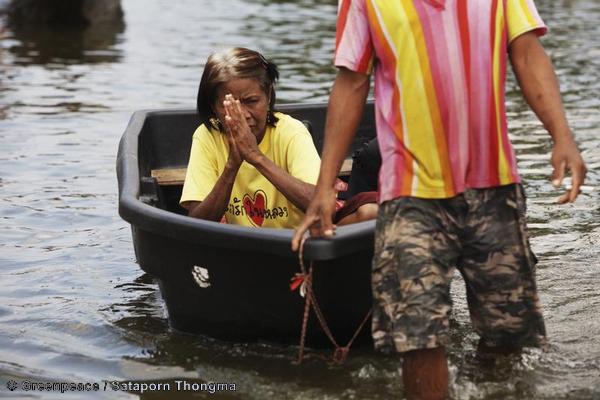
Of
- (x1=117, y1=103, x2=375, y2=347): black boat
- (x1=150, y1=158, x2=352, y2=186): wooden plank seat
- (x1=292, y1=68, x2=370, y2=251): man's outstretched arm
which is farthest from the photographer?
(x1=150, y1=158, x2=352, y2=186): wooden plank seat

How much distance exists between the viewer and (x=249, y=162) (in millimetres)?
5090

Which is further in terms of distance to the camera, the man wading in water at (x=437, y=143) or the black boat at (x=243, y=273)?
the black boat at (x=243, y=273)

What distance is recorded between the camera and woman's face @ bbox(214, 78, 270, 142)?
5.35m

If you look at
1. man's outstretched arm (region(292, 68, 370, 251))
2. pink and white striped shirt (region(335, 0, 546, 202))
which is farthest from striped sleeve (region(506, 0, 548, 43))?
man's outstretched arm (region(292, 68, 370, 251))

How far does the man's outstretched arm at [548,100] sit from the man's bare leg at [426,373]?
69 centimetres

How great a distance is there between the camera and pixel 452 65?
12.7 ft

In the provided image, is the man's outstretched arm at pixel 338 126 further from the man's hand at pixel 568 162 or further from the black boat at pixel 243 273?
the man's hand at pixel 568 162

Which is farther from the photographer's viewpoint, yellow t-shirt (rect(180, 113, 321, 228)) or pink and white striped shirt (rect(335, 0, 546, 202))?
yellow t-shirt (rect(180, 113, 321, 228))

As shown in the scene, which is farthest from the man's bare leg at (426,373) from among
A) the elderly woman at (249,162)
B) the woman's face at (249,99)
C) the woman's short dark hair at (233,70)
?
the woman's short dark hair at (233,70)

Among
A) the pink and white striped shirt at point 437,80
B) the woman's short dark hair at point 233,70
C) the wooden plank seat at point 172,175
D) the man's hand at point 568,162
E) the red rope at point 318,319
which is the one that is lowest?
the wooden plank seat at point 172,175

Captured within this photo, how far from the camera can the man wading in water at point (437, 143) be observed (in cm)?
387

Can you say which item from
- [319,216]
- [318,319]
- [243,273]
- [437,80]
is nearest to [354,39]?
[437,80]

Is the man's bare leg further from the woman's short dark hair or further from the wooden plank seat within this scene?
the wooden plank seat

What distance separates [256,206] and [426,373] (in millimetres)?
1619
